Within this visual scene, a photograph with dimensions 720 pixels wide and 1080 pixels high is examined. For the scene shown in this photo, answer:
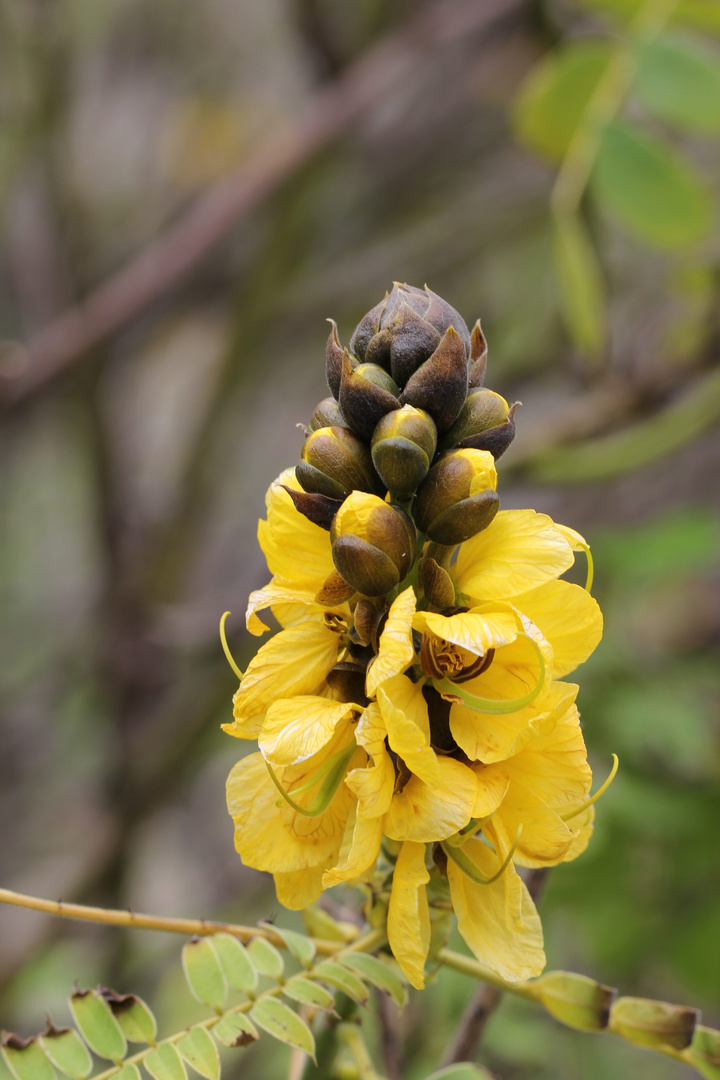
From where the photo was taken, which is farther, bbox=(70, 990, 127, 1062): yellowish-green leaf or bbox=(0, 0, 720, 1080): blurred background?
bbox=(0, 0, 720, 1080): blurred background

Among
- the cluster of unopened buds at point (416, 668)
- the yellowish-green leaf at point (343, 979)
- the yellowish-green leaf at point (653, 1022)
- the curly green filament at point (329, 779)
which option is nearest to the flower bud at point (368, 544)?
the cluster of unopened buds at point (416, 668)

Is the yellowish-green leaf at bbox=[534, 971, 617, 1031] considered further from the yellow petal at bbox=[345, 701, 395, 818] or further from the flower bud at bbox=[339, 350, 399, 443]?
the flower bud at bbox=[339, 350, 399, 443]

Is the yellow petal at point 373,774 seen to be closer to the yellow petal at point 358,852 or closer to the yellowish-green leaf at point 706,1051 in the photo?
the yellow petal at point 358,852

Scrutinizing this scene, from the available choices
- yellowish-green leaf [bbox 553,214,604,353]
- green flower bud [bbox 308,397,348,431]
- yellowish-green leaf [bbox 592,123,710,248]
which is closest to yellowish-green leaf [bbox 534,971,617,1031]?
green flower bud [bbox 308,397,348,431]

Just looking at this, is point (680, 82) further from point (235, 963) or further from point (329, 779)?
point (235, 963)

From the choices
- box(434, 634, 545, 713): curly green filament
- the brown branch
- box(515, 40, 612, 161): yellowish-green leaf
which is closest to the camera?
box(434, 634, 545, 713): curly green filament

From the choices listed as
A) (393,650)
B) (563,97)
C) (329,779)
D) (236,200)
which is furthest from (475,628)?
(236,200)
